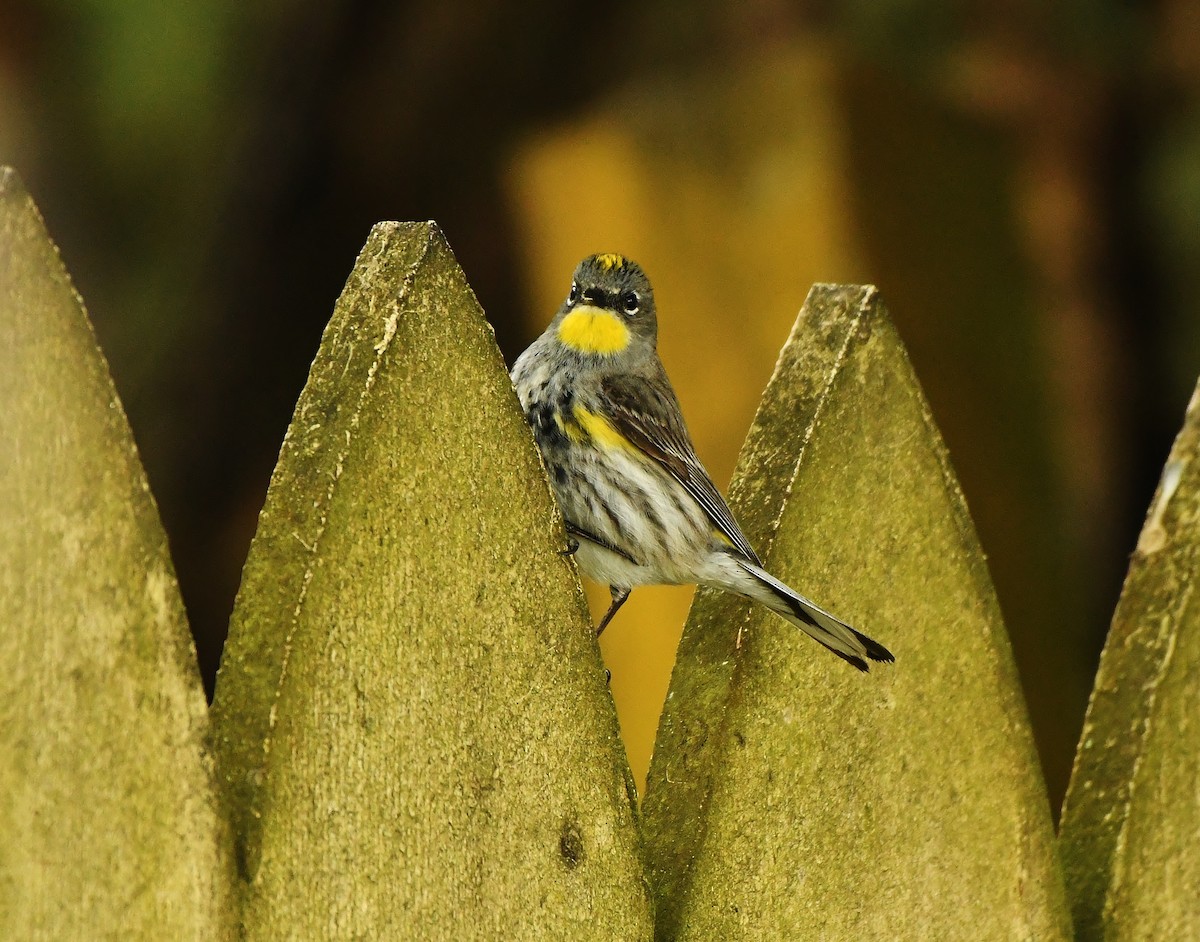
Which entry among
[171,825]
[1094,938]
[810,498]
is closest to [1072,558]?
[1094,938]

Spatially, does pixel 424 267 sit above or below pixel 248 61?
above

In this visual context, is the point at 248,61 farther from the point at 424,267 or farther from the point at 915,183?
the point at 424,267

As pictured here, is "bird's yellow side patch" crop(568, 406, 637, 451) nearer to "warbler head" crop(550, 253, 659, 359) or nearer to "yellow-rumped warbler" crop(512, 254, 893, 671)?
"yellow-rumped warbler" crop(512, 254, 893, 671)

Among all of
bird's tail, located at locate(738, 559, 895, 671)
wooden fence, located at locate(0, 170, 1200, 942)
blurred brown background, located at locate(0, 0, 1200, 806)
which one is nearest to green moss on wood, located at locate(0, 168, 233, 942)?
wooden fence, located at locate(0, 170, 1200, 942)

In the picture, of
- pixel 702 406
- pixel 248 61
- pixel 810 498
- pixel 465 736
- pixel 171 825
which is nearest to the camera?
pixel 171 825

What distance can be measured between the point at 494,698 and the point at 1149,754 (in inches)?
39.6

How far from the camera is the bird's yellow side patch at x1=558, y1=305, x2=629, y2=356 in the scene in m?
3.27

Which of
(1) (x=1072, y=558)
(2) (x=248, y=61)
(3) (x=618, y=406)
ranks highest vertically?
(2) (x=248, y=61)

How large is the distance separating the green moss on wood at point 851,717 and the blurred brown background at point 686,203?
5.88 feet

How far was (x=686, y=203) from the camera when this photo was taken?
4.07 meters

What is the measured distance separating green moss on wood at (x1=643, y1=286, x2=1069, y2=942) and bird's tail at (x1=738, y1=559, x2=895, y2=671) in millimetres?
17

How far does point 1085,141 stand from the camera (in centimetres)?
388

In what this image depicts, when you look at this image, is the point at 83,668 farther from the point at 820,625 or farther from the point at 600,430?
the point at 600,430

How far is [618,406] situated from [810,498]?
1.12m
